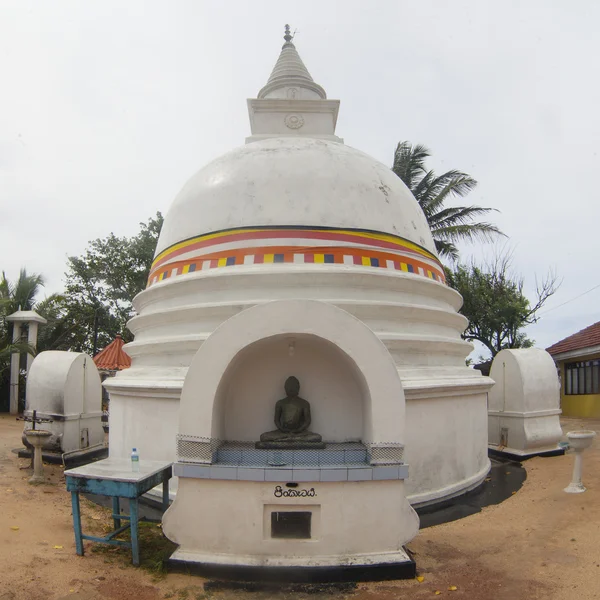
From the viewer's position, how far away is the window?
20.2 metres

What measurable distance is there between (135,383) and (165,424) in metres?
0.92

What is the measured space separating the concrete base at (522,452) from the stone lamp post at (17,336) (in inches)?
714

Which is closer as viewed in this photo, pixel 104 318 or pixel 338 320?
pixel 338 320

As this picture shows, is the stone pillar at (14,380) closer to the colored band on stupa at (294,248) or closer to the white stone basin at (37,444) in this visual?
the white stone basin at (37,444)

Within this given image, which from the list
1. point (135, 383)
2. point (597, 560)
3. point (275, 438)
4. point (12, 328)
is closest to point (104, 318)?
point (12, 328)

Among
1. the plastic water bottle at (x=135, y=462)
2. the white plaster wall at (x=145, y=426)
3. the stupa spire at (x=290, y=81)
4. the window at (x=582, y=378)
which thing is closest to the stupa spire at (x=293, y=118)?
the stupa spire at (x=290, y=81)

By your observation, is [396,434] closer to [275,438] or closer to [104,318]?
[275,438]

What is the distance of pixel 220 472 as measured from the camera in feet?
18.0

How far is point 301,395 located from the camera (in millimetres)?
6996

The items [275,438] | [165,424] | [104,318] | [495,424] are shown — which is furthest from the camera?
[104,318]

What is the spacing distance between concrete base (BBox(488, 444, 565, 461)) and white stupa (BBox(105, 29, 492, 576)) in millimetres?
2323

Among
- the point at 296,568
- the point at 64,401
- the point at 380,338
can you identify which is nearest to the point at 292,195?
the point at 380,338

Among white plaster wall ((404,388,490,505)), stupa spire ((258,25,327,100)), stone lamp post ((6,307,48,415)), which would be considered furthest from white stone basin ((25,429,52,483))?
stone lamp post ((6,307,48,415))

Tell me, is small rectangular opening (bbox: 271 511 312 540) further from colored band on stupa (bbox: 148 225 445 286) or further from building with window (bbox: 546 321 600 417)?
building with window (bbox: 546 321 600 417)
